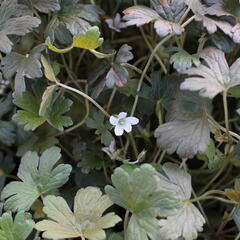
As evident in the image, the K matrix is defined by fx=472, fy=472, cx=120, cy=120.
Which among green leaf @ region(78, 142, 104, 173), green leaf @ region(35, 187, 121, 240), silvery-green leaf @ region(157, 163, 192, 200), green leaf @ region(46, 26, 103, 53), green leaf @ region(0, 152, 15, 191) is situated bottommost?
green leaf @ region(0, 152, 15, 191)

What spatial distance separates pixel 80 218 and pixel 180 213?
0.63 ft

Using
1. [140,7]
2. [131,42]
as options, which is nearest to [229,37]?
[140,7]

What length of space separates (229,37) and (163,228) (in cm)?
45

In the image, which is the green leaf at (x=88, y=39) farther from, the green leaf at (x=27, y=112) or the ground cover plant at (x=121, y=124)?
the green leaf at (x=27, y=112)

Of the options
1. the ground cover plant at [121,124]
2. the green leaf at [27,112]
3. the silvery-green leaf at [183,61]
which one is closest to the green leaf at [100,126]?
the ground cover plant at [121,124]

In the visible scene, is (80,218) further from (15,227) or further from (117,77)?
(117,77)

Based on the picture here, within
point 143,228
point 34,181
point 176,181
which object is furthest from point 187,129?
point 34,181

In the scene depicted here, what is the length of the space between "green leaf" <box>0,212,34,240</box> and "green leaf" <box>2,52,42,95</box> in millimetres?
275

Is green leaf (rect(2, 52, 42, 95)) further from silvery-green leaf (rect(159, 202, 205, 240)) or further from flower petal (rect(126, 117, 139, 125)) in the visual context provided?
silvery-green leaf (rect(159, 202, 205, 240))

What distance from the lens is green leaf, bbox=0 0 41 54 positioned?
0.99 metres

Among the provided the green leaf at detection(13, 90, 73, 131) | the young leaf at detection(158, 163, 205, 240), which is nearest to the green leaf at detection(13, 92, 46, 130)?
the green leaf at detection(13, 90, 73, 131)

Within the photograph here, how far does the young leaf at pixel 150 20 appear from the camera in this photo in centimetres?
96

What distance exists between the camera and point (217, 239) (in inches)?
43.9

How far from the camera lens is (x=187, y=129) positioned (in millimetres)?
938
